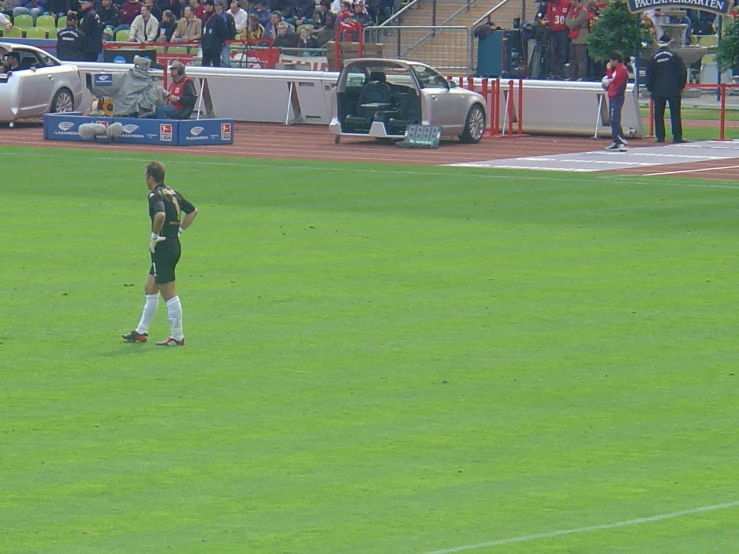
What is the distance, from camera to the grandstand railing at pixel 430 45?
46.1 m

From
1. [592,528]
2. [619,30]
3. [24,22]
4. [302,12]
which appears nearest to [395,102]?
[619,30]

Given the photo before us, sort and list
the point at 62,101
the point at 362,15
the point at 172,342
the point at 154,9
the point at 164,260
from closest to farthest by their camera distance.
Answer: the point at 164,260
the point at 172,342
the point at 62,101
the point at 362,15
the point at 154,9

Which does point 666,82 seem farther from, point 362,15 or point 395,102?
point 362,15

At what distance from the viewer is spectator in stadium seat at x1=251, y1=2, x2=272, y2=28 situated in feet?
162

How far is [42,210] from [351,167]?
7552mm

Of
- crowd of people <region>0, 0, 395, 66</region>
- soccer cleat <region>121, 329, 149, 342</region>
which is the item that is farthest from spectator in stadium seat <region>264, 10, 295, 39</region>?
soccer cleat <region>121, 329, 149, 342</region>

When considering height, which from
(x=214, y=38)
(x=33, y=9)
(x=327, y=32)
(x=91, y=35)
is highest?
(x=33, y=9)

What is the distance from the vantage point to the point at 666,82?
111 feet

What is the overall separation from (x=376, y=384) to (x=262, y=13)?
38.5 meters

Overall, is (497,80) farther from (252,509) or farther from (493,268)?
(252,509)

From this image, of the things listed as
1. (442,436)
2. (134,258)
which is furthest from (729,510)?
(134,258)

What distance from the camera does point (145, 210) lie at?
2253cm

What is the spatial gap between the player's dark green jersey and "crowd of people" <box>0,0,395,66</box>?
29.7 meters

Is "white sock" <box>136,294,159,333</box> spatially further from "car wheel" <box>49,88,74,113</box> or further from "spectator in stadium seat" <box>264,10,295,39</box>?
"spectator in stadium seat" <box>264,10,295,39</box>
